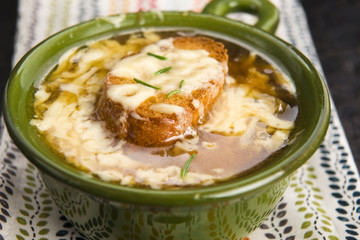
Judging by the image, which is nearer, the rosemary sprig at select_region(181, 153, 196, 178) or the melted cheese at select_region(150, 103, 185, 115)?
the rosemary sprig at select_region(181, 153, 196, 178)

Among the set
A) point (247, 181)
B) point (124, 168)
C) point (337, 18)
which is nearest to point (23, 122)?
point (124, 168)

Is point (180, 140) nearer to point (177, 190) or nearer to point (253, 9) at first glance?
point (177, 190)

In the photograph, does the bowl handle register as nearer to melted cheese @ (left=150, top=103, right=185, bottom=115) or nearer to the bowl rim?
the bowl rim

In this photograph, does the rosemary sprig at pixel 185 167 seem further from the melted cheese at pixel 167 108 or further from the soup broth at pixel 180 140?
the melted cheese at pixel 167 108

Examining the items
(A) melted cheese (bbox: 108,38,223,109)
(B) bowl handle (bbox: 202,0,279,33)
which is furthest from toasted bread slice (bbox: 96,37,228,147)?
(B) bowl handle (bbox: 202,0,279,33)

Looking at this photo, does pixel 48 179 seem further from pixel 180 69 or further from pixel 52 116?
pixel 180 69

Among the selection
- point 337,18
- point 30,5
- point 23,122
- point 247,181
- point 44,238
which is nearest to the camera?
point 247,181

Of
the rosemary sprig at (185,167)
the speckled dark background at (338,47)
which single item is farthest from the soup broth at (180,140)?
the speckled dark background at (338,47)
